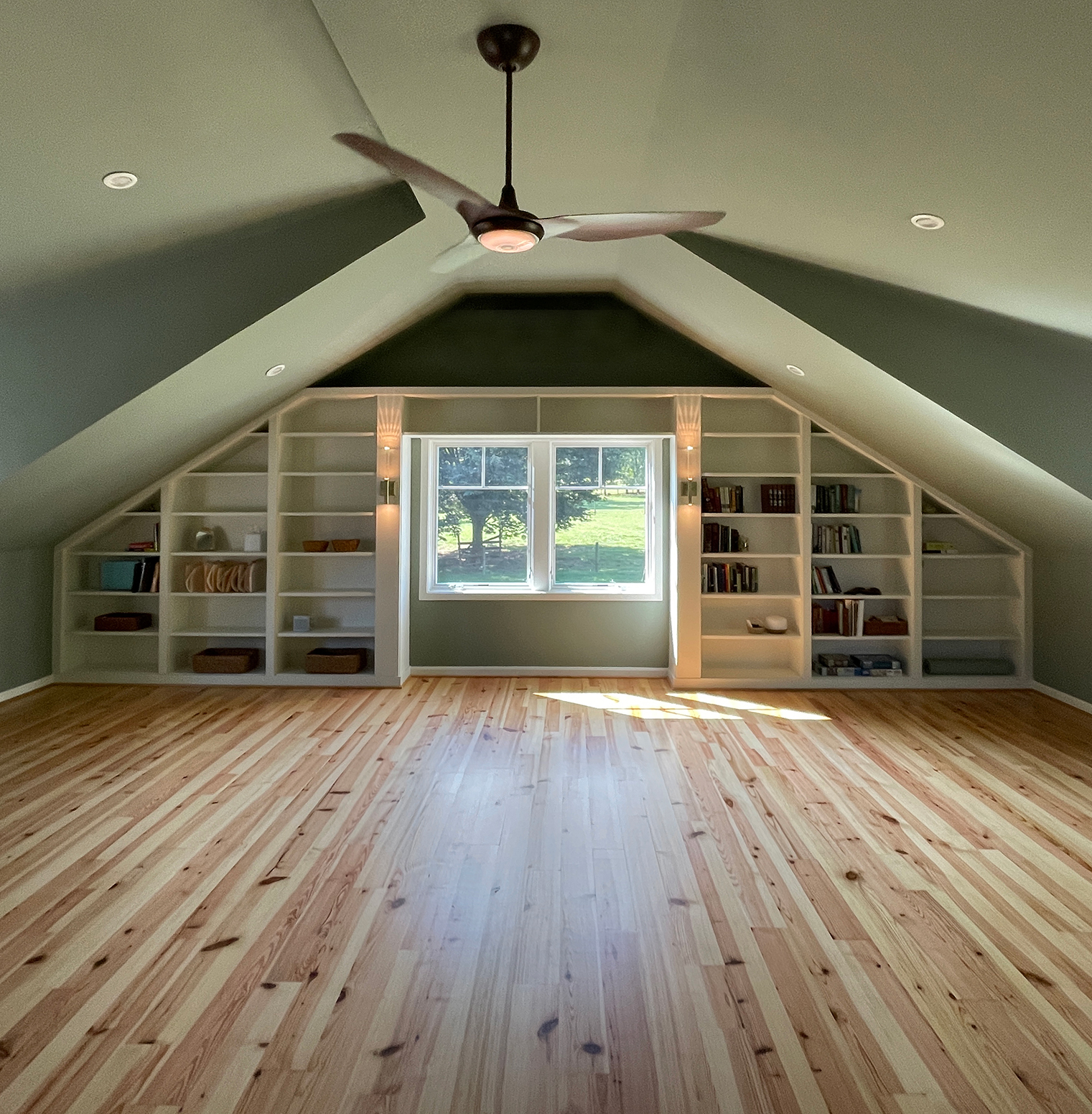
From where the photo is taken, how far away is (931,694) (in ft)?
20.1

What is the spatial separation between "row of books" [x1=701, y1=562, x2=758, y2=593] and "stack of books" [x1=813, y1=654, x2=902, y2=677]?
2.69ft

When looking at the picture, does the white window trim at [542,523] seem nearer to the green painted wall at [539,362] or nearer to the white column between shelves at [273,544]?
the green painted wall at [539,362]

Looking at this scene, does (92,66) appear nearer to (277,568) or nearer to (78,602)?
(277,568)

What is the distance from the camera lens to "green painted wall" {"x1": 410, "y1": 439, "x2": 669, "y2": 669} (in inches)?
A: 271

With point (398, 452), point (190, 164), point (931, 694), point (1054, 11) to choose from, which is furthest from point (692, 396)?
point (1054, 11)

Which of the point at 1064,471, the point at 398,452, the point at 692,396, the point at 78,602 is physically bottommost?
the point at 78,602

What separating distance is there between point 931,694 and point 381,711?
403 cm

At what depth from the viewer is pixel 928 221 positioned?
3178mm

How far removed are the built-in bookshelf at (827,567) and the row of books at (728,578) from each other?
23mm

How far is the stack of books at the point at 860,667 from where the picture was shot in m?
6.31

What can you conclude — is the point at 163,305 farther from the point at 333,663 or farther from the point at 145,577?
the point at 333,663

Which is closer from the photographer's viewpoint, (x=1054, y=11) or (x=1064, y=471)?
(x=1054, y=11)

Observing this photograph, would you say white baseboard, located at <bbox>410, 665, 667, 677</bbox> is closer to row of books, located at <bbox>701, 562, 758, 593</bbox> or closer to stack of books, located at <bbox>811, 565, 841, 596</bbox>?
row of books, located at <bbox>701, 562, 758, 593</bbox>

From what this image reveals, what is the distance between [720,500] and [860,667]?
66.0 inches
